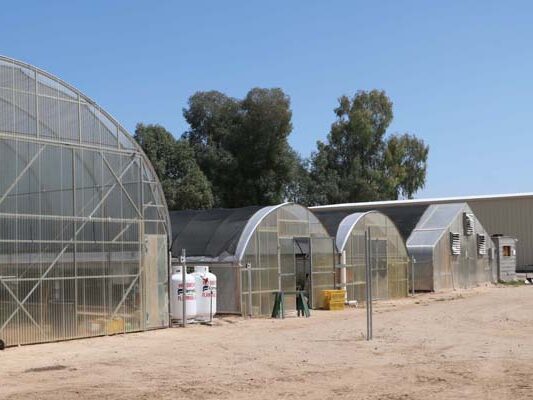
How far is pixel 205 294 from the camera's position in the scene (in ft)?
81.2

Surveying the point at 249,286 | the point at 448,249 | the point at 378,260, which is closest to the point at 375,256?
the point at 378,260

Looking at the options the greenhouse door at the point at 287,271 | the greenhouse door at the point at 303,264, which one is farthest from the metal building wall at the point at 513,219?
the greenhouse door at the point at 287,271

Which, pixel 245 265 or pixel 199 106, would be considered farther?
pixel 199 106

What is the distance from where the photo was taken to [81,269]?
20938 mm

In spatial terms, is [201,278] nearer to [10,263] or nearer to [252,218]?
[252,218]

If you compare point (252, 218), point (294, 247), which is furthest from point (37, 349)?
point (294, 247)

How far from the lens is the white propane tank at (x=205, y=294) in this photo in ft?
81.0

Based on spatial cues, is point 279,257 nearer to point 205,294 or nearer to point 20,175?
point 205,294

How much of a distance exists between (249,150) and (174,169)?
24.6 feet

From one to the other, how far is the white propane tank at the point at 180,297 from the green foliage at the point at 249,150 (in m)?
35.0

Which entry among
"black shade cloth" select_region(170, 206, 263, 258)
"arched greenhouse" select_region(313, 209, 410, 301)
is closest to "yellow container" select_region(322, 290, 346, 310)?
"arched greenhouse" select_region(313, 209, 410, 301)

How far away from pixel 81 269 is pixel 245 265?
7.40m

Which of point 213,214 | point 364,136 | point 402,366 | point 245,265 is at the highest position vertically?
point 364,136

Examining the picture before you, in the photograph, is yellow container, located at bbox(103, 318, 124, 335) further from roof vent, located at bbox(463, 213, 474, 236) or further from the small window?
the small window
